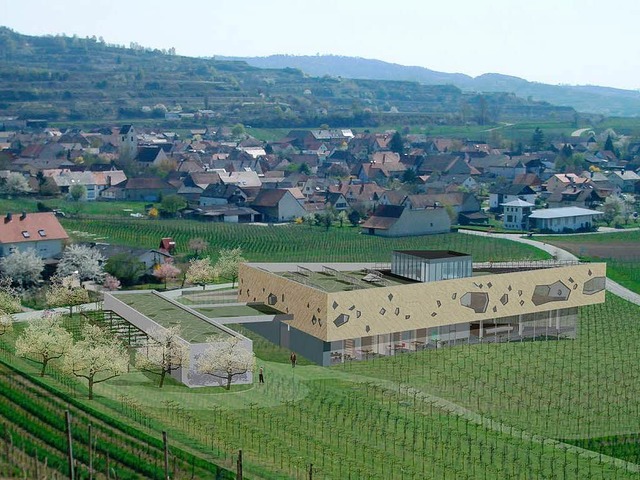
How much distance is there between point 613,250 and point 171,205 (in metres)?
32.2

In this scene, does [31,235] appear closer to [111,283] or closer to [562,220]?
[111,283]

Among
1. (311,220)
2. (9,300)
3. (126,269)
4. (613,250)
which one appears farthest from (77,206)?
(613,250)

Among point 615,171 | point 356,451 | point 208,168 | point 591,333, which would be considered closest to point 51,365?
point 356,451

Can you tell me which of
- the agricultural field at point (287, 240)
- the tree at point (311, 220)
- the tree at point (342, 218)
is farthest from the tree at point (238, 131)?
the agricultural field at point (287, 240)

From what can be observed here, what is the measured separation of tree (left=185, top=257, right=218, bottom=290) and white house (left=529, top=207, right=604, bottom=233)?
1322 inches

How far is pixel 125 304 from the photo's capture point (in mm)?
45469

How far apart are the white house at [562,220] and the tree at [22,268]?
40138 millimetres

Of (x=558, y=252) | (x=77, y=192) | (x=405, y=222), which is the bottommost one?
(x=77, y=192)

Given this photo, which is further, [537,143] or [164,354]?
[537,143]

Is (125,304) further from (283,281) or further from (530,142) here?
(530,142)

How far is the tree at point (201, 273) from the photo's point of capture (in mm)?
53912

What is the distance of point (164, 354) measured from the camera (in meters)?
36.8

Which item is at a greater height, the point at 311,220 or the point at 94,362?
the point at 94,362

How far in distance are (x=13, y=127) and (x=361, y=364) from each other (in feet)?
360
